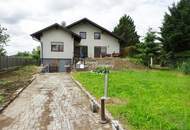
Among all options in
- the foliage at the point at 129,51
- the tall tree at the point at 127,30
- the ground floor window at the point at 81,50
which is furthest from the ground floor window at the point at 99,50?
the tall tree at the point at 127,30

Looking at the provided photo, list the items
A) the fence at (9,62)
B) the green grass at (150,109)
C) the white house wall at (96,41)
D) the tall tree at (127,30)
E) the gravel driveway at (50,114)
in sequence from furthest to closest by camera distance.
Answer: the tall tree at (127,30) < the white house wall at (96,41) < the fence at (9,62) < the gravel driveway at (50,114) < the green grass at (150,109)

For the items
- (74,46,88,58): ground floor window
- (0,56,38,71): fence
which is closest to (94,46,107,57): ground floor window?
(74,46,88,58): ground floor window

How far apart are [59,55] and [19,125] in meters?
32.9

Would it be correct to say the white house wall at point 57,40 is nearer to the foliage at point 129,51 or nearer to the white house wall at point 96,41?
the white house wall at point 96,41

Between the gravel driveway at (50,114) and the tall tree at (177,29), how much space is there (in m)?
29.1

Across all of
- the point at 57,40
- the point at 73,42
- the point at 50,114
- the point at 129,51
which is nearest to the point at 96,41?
the point at 129,51

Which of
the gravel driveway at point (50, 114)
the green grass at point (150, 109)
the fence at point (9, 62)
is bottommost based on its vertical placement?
the gravel driveway at point (50, 114)

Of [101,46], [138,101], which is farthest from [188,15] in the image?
[138,101]

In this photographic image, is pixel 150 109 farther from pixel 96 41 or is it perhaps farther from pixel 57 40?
pixel 96 41

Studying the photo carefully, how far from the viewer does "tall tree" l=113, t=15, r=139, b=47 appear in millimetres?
69438

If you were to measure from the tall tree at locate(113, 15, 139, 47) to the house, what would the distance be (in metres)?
21.0

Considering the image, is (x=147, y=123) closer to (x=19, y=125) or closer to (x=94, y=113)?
(x=94, y=113)

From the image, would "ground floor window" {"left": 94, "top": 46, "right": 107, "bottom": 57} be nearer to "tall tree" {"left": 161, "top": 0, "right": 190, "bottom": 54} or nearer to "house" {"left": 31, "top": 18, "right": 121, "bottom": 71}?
"house" {"left": 31, "top": 18, "right": 121, "bottom": 71}

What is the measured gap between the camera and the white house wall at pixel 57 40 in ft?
137
